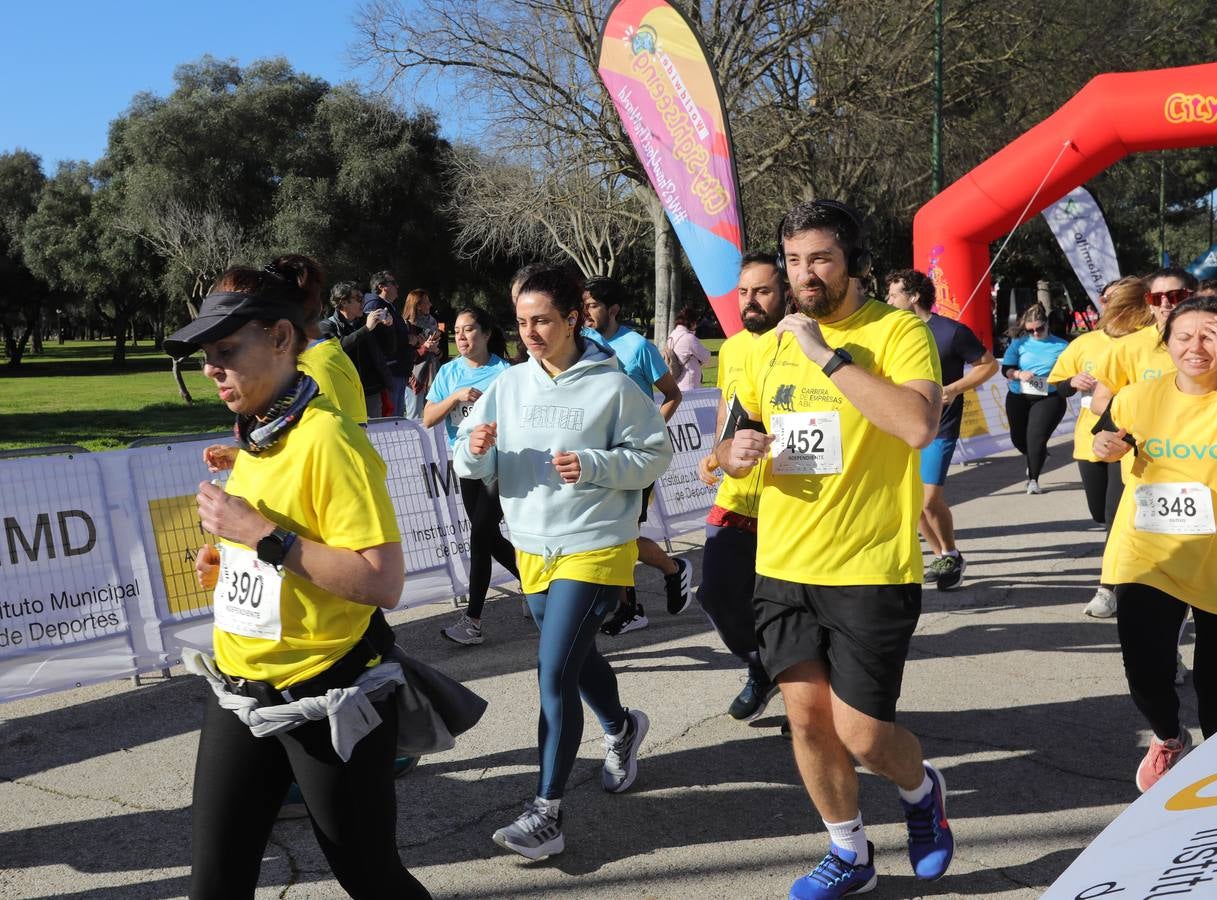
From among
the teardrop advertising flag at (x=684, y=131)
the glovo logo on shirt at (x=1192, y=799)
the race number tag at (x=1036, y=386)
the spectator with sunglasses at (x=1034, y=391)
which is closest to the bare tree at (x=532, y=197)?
the teardrop advertising flag at (x=684, y=131)

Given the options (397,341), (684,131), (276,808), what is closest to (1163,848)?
(276,808)

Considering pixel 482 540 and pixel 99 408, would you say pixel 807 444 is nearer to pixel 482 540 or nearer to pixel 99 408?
pixel 482 540

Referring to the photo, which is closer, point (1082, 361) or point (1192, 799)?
point (1192, 799)

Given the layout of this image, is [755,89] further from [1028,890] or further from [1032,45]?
[1028,890]

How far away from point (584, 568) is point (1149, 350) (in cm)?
333

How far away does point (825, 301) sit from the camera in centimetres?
325

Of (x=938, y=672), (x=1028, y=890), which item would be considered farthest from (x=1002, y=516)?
(x=1028, y=890)

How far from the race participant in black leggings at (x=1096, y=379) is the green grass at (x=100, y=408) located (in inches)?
262

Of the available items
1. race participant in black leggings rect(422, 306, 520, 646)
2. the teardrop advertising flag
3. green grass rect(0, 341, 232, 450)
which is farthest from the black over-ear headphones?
green grass rect(0, 341, 232, 450)

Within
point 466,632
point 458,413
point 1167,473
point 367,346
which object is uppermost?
point 367,346

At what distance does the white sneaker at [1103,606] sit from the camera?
6.70 m

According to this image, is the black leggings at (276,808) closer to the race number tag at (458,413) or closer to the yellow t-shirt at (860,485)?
the yellow t-shirt at (860,485)

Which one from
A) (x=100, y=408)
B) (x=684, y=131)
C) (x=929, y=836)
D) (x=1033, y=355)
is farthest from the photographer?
(x=100, y=408)

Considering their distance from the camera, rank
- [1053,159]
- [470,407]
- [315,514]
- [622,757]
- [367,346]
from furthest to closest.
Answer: [1053,159] → [367,346] → [470,407] → [622,757] → [315,514]
